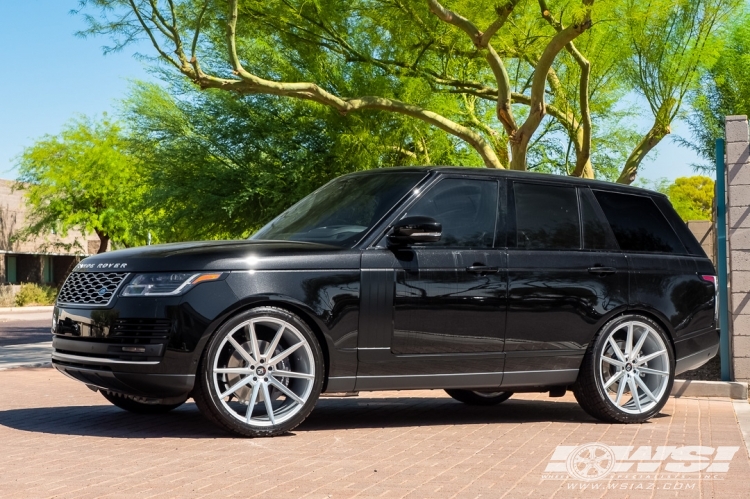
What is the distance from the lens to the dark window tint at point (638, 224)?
932 cm

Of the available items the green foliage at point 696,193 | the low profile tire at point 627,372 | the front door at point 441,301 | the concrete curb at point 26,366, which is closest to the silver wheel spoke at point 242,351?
the front door at point 441,301

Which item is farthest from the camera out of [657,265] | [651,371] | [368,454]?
[657,265]

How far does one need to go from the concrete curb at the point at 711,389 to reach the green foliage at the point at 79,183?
45.5 metres

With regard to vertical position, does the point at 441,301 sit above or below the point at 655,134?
below

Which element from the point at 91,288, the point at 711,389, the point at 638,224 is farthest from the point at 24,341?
the point at 638,224

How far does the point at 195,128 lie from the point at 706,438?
16.4m

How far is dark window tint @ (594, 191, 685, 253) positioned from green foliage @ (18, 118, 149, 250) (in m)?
46.6

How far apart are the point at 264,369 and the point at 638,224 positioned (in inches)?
149

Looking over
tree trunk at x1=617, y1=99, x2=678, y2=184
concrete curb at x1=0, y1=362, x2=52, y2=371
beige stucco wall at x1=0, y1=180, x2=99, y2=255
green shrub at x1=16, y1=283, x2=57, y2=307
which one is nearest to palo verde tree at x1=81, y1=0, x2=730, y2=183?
tree trunk at x1=617, y1=99, x2=678, y2=184

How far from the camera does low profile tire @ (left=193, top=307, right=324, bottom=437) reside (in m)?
7.27

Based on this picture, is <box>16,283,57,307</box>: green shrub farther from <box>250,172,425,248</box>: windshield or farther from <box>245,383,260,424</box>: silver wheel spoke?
<box>245,383,260,424</box>: silver wheel spoke

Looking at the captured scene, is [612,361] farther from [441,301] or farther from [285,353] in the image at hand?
[285,353]

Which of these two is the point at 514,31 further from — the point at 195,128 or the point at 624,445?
the point at 624,445

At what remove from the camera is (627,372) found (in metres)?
8.94
